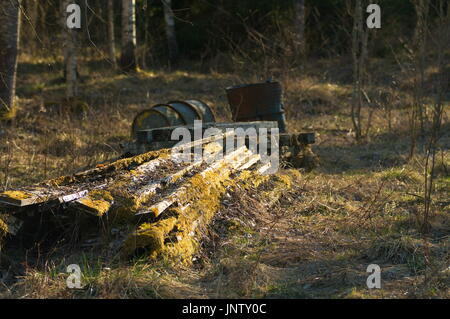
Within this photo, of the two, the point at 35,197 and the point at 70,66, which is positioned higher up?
the point at 70,66

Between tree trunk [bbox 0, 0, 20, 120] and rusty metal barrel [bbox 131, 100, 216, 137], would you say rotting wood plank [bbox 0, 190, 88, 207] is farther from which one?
tree trunk [bbox 0, 0, 20, 120]

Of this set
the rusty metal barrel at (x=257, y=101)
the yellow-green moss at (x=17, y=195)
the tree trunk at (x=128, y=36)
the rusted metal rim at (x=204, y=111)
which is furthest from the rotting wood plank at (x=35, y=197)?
the tree trunk at (x=128, y=36)

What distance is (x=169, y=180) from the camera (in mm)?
6246

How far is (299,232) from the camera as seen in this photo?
248 inches

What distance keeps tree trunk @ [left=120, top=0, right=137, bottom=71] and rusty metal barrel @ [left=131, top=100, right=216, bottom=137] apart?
8.20m

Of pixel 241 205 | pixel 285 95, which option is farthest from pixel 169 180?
pixel 285 95

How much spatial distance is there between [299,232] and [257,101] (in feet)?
17.8

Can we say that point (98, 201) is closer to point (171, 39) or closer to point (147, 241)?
point (147, 241)

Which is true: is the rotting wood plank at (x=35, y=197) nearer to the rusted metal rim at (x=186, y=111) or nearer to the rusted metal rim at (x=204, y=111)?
the rusted metal rim at (x=186, y=111)

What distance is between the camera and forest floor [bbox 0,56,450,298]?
4.68m

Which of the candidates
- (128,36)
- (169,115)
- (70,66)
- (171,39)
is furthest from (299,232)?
(171,39)

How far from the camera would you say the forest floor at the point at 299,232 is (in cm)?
468
